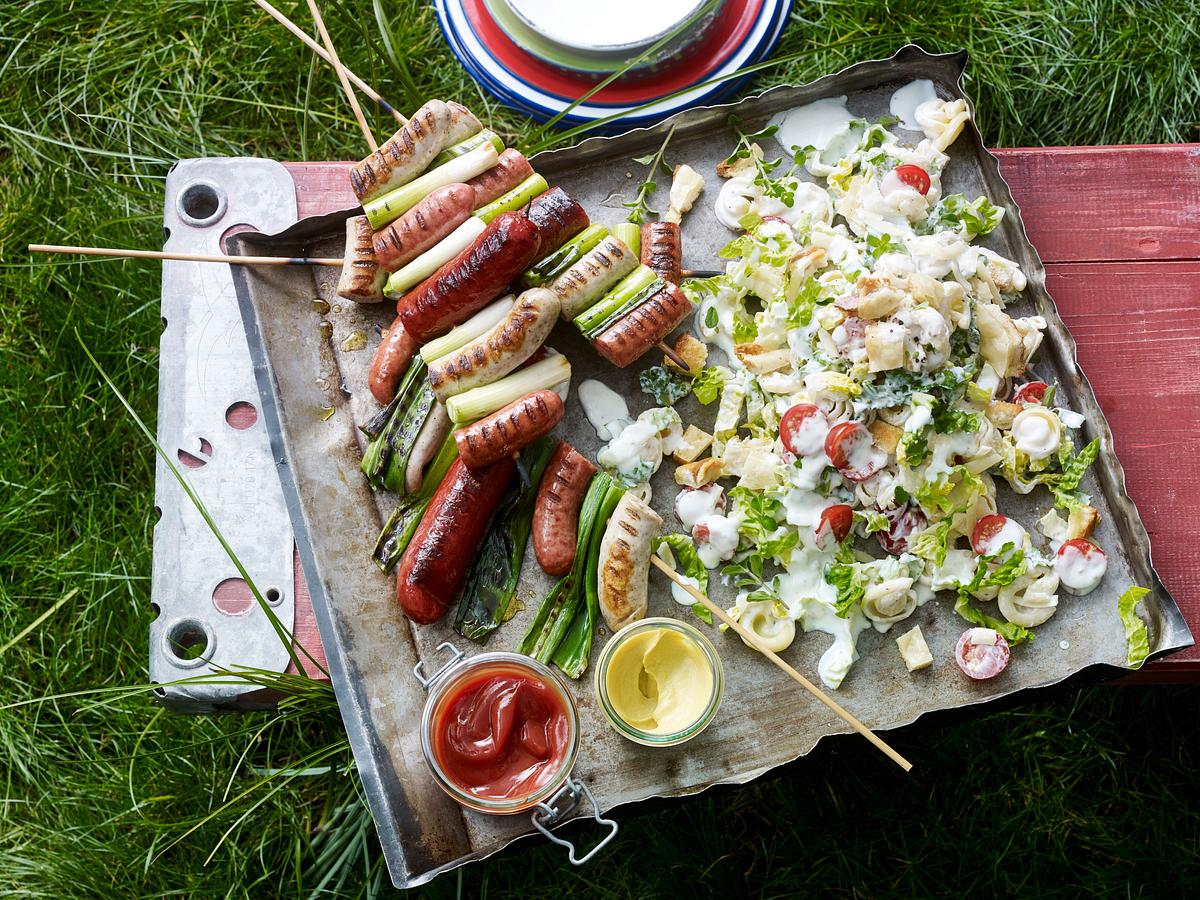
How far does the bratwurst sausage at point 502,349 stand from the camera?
3.39 m

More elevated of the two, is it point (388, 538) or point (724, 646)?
point (388, 538)

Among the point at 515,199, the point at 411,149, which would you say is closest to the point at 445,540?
the point at 515,199

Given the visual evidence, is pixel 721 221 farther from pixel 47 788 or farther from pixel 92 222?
pixel 47 788

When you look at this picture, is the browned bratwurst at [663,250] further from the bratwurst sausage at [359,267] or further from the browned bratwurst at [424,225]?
the bratwurst sausage at [359,267]

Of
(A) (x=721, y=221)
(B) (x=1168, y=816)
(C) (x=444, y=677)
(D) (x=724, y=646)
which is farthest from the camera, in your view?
(B) (x=1168, y=816)

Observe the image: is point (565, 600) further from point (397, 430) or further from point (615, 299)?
point (615, 299)

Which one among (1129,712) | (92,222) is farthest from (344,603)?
(1129,712)

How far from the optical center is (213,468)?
3.92m

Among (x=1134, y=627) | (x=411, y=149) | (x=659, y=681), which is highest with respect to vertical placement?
(x=411, y=149)

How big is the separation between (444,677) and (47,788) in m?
2.39

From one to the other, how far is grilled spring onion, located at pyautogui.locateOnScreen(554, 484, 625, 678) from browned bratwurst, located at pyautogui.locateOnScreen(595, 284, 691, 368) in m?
0.46

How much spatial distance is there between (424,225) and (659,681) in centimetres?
175

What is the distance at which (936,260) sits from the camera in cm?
348

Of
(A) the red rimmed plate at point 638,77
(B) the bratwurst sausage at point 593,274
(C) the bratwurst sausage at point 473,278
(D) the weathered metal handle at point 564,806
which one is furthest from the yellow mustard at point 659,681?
(A) the red rimmed plate at point 638,77
